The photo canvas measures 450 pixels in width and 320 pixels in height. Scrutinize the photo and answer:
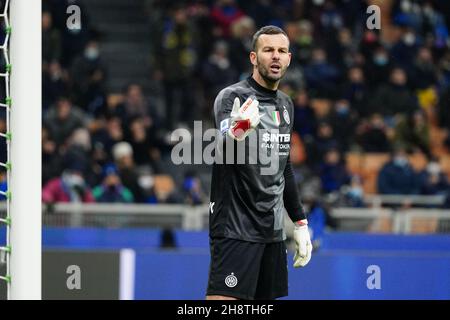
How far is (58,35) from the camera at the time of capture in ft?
54.7

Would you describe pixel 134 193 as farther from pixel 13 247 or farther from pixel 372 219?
pixel 13 247

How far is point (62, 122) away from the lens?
15.2 metres

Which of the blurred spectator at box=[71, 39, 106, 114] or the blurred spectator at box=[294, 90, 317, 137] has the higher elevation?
the blurred spectator at box=[71, 39, 106, 114]

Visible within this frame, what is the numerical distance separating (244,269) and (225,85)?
1057 centimetres

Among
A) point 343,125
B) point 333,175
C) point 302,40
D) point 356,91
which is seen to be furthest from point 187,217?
point 302,40

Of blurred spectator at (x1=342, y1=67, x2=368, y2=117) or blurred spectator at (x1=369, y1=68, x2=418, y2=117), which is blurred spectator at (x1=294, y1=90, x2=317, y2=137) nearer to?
blurred spectator at (x1=342, y1=67, x2=368, y2=117)

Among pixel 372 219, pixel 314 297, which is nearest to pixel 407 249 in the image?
pixel 372 219

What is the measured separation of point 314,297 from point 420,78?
8.00 metres

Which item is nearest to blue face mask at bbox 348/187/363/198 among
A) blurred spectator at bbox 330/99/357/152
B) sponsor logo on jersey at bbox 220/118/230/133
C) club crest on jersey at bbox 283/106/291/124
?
blurred spectator at bbox 330/99/357/152

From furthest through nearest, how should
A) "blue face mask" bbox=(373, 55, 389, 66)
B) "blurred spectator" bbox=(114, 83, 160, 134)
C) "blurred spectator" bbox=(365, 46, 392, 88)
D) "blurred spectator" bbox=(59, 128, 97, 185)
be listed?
1. "blue face mask" bbox=(373, 55, 389, 66)
2. "blurred spectator" bbox=(365, 46, 392, 88)
3. "blurred spectator" bbox=(114, 83, 160, 134)
4. "blurred spectator" bbox=(59, 128, 97, 185)

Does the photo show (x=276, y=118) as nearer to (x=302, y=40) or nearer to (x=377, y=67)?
(x=377, y=67)

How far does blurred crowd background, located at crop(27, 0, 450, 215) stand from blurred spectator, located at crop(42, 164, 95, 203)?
0.01 m

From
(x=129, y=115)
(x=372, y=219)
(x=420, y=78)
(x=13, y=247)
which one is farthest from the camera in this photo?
(x=420, y=78)

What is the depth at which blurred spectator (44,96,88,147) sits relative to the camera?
49.6 feet
